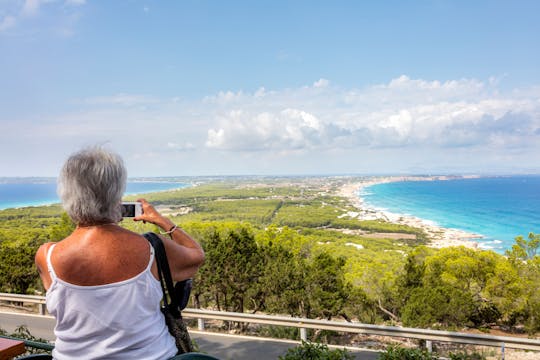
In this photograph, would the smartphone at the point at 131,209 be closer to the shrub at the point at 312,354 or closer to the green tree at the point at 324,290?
the shrub at the point at 312,354

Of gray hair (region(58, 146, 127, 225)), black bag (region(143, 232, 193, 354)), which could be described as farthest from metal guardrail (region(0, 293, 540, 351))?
gray hair (region(58, 146, 127, 225))

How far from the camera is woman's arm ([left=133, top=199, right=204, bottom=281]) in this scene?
127cm

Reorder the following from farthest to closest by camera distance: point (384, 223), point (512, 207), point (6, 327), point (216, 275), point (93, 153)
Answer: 1. point (512, 207)
2. point (384, 223)
3. point (216, 275)
4. point (6, 327)
5. point (93, 153)

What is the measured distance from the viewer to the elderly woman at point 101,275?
116cm

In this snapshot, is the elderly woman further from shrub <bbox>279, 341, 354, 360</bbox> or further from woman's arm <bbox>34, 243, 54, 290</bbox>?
shrub <bbox>279, 341, 354, 360</bbox>

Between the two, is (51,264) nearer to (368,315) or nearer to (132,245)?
(132,245)

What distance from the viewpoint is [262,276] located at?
38.5 ft

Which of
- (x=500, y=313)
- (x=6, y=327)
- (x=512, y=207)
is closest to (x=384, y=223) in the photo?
(x=512, y=207)

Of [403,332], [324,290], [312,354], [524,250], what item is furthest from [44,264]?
[524,250]

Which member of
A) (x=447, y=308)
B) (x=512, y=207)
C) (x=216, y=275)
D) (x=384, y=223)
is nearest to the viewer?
(x=447, y=308)

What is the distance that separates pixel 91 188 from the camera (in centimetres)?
125

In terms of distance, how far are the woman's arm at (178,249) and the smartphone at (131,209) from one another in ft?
0.06

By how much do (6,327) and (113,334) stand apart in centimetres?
751

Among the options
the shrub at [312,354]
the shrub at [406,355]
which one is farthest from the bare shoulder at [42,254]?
the shrub at [406,355]
